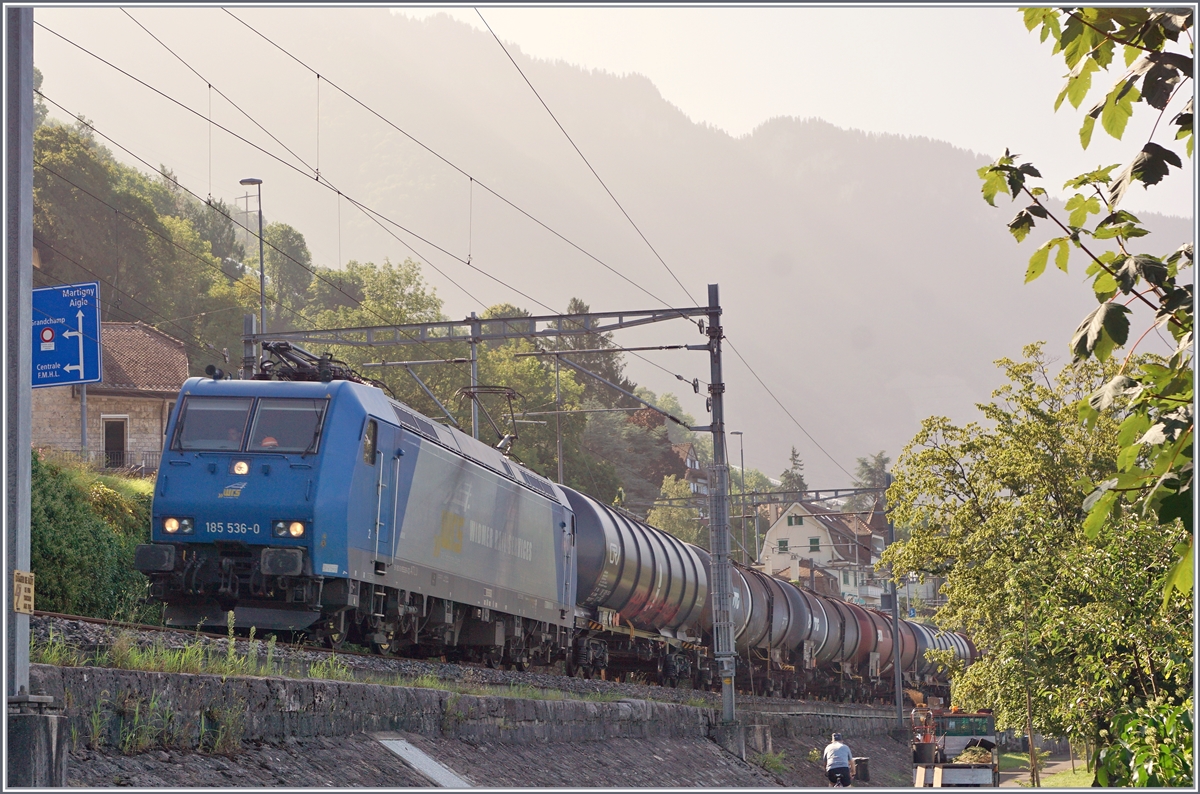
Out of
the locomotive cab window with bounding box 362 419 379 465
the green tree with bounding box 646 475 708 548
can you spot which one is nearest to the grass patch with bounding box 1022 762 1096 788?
the locomotive cab window with bounding box 362 419 379 465

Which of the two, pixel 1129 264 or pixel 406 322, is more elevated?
pixel 406 322

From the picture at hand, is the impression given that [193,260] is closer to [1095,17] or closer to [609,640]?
[609,640]

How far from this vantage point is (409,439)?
1731 cm

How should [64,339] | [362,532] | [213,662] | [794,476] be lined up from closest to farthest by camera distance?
[64,339] → [213,662] → [362,532] → [794,476]

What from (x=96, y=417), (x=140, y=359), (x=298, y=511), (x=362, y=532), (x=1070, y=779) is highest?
(x=140, y=359)

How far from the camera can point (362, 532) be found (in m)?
15.8

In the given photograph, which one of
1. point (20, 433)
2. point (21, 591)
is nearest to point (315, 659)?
point (21, 591)

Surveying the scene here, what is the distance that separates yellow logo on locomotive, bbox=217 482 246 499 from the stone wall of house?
34056mm

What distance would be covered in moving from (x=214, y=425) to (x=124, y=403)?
3727 centimetres

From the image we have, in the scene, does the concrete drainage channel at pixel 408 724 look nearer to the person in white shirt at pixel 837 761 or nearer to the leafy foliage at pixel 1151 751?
the person in white shirt at pixel 837 761

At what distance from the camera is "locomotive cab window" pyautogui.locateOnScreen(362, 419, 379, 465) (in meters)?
15.9

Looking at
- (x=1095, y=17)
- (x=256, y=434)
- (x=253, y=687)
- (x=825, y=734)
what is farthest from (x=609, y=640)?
(x=1095, y=17)

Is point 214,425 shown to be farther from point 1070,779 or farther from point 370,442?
point 1070,779

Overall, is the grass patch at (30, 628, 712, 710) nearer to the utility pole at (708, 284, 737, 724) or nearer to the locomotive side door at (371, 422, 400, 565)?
the locomotive side door at (371, 422, 400, 565)
